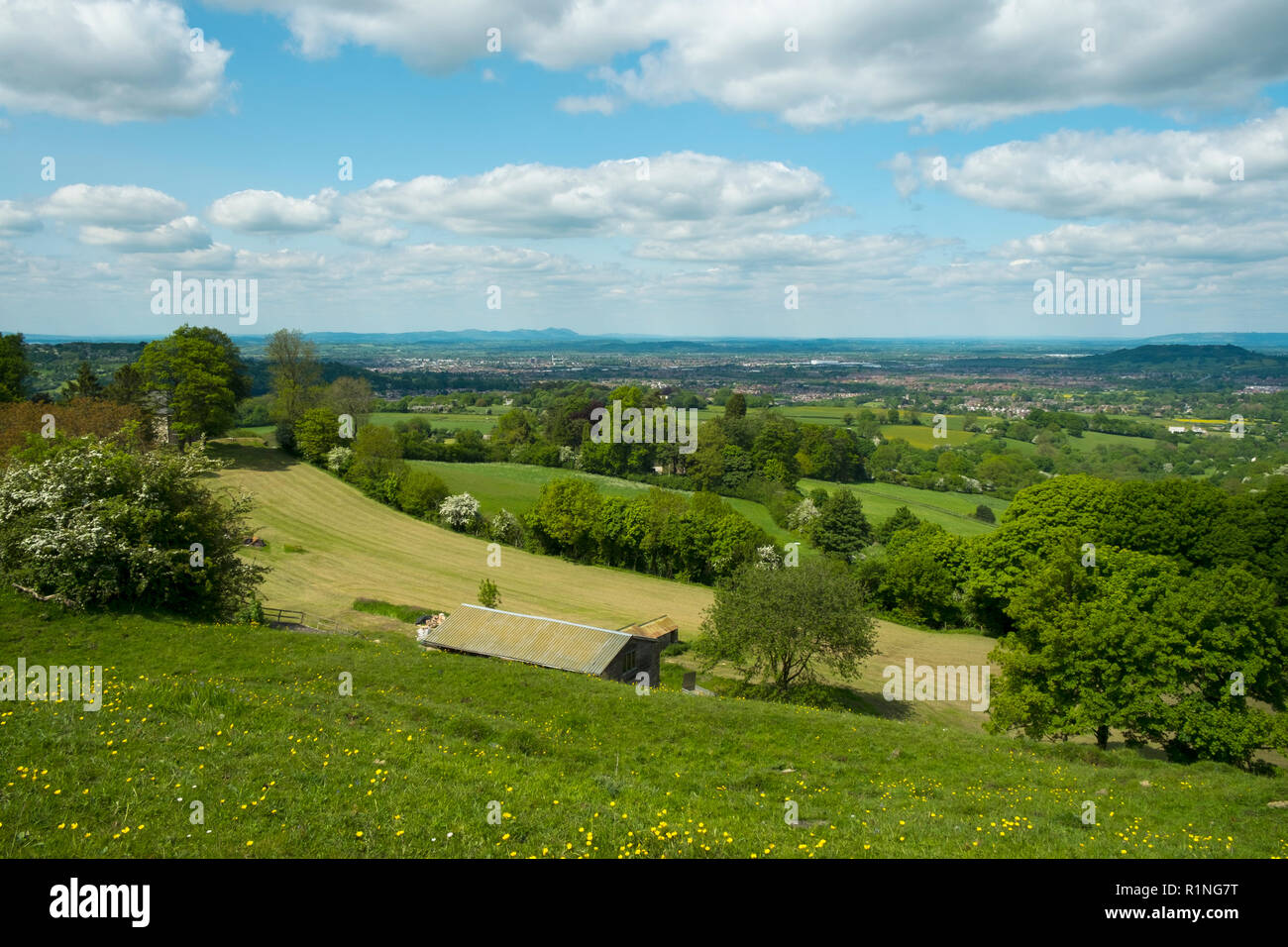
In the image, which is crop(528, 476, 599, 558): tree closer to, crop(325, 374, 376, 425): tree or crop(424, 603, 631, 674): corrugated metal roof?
crop(325, 374, 376, 425): tree

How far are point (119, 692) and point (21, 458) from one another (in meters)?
22.4

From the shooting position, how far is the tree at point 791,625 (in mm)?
30016

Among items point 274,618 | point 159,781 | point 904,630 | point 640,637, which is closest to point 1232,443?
point 904,630

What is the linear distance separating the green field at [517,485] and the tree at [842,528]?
2.07 meters

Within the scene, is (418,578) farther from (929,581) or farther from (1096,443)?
(1096,443)

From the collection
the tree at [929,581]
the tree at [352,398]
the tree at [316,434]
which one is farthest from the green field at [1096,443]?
the tree at [316,434]

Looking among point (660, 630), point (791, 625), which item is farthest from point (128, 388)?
point (791, 625)

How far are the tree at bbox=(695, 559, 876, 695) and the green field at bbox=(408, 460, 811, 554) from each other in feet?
116

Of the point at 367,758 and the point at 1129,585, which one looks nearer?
the point at 367,758

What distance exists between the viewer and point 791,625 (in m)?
29.9

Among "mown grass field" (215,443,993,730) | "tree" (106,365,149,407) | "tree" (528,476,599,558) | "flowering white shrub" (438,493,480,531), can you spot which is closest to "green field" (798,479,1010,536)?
"mown grass field" (215,443,993,730)

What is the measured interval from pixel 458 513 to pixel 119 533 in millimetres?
43666

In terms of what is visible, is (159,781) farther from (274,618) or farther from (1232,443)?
(1232,443)
